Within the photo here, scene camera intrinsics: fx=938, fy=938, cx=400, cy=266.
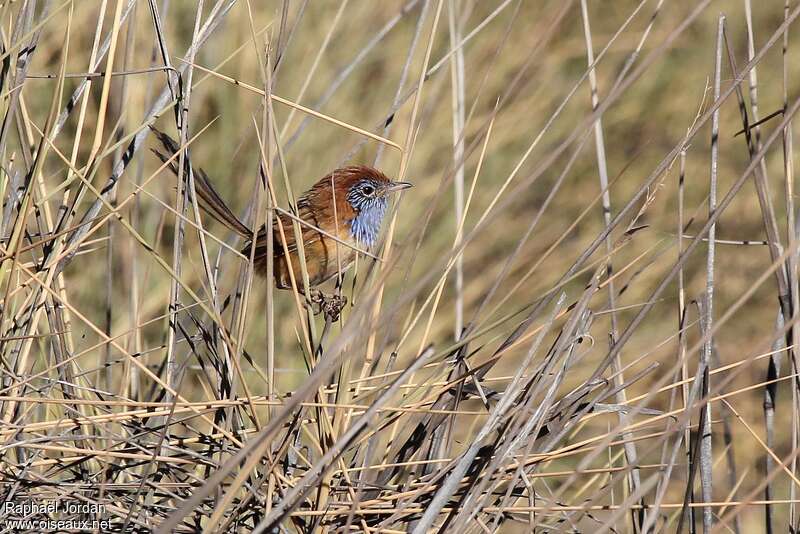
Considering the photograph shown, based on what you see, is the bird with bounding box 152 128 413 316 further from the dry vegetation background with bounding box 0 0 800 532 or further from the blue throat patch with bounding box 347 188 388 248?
the dry vegetation background with bounding box 0 0 800 532

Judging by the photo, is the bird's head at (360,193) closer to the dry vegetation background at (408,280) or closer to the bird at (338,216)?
the bird at (338,216)

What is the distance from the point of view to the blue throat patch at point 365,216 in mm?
3949

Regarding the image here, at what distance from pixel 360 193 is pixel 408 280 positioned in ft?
3.61

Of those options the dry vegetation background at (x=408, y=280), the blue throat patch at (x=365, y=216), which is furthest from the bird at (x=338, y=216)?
the dry vegetation background at (x=408, y=280)

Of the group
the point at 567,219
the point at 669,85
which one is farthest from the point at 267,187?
the point at 669,85

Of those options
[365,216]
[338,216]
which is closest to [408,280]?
[338,216]

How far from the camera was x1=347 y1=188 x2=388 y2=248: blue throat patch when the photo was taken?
395cm

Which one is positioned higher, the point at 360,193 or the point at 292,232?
the point at 360,193

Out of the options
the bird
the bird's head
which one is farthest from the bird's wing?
the bird's head

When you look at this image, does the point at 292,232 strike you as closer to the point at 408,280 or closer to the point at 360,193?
the point at 360,193

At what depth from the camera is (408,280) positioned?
2.92m

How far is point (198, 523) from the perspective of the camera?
220 centimetres

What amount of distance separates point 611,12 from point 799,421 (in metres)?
4.49

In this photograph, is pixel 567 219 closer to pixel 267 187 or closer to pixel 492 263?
pixel 492 263
